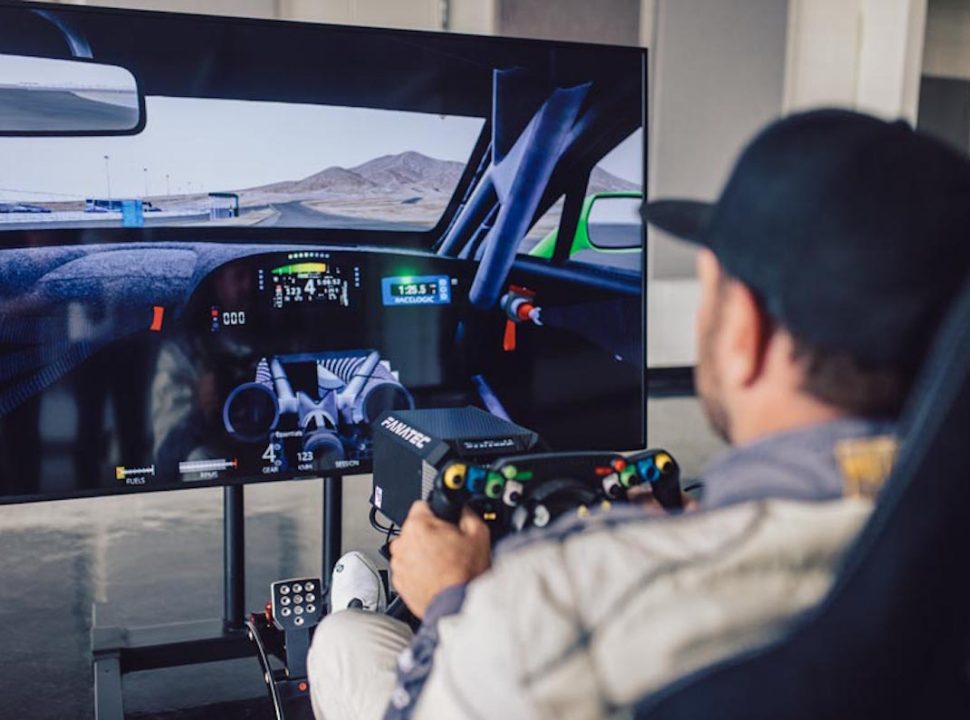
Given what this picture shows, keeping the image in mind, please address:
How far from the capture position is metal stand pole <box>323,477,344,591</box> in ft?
9.37

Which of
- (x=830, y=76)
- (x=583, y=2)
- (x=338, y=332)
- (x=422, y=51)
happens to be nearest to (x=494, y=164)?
(x=422, y=51)

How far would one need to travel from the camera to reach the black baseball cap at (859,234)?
80cm

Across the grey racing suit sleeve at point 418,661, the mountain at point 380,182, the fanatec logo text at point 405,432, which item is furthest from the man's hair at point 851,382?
the mountain at point 380,182

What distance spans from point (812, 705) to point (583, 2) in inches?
232

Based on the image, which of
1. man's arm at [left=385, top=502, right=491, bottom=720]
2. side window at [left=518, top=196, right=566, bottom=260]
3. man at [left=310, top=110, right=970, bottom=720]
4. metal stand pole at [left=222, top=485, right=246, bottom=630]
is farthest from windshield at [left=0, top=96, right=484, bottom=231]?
man at [left=310, top=110, right=970, bottom=720]

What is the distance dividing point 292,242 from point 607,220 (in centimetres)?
79

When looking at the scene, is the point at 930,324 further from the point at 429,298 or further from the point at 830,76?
the point at 830,76

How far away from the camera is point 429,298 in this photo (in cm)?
263

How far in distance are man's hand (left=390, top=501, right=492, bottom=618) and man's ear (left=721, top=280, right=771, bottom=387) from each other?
53 centimetres

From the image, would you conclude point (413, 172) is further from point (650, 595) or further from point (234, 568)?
point (650, 595)

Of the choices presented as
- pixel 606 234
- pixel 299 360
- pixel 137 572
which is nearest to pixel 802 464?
pixel 299 360

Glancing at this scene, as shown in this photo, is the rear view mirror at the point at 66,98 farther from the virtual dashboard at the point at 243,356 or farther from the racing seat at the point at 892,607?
the racing seat at the point at 892,607

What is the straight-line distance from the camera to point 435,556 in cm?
132

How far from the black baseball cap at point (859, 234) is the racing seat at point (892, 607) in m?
0.04
